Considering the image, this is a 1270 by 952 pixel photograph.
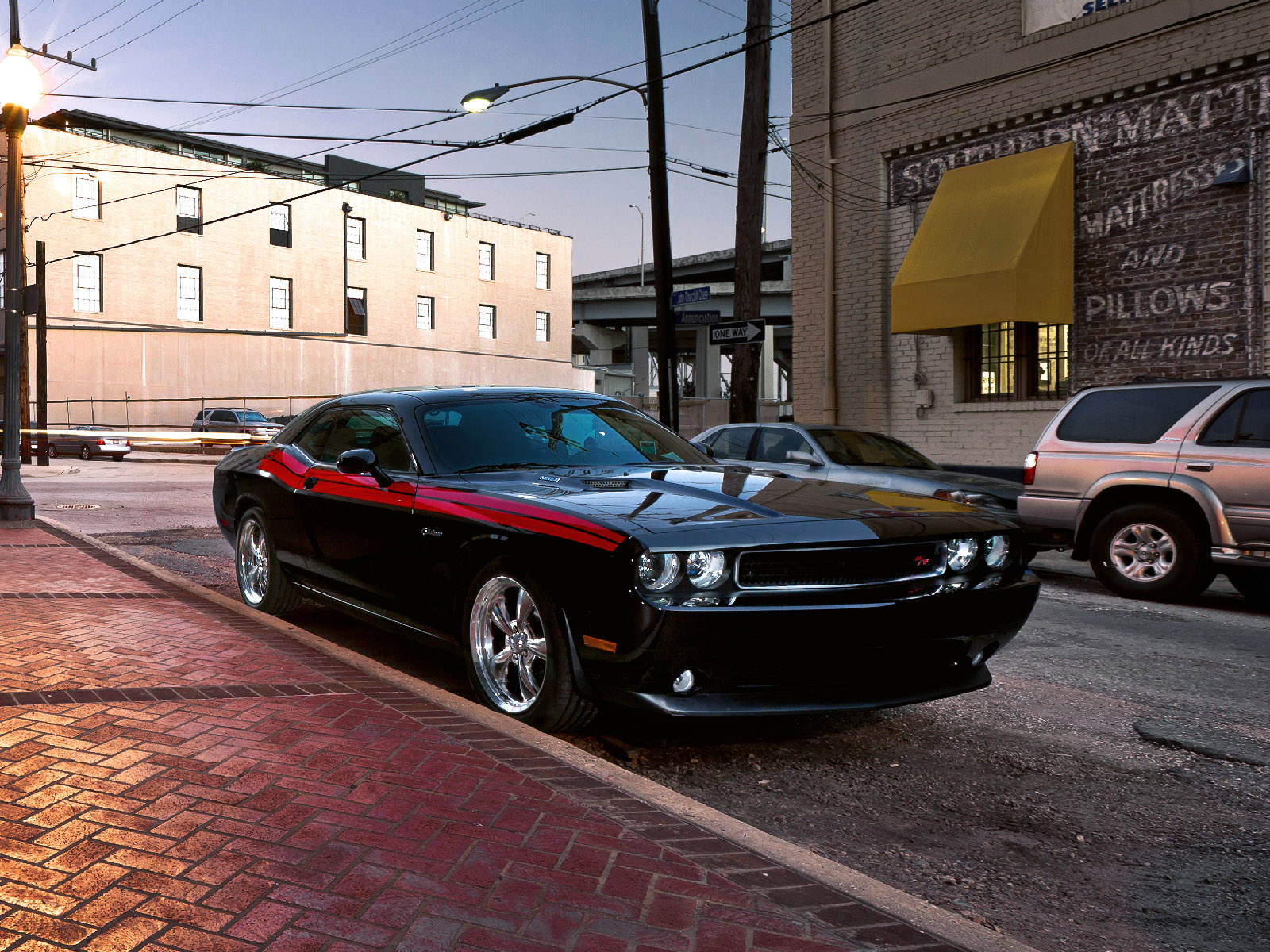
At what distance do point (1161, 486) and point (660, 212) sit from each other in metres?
9.39

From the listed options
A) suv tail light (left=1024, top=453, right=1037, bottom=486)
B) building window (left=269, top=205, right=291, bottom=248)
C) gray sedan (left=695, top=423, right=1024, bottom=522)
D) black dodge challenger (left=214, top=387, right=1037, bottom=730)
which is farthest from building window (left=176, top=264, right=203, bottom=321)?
black dodge challenger (left=214, top=387, right=1037, bottom=730)

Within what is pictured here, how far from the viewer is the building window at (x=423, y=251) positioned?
56.5 m

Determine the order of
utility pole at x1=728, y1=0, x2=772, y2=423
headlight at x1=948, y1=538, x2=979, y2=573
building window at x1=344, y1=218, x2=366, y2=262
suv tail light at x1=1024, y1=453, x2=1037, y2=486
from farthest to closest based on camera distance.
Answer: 1. building window at x1=344, y1=218, x2=366, y2=262
2. utility pole at x1=728, y1=0, x2=772, y2=423
3. suv tail light at x1=1024, y1=453, x2=1037, y2=486
4. headlight at x1=948, y1=538, x2=979, y2=573

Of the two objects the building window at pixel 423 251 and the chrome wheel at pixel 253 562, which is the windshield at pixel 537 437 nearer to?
the chrome wheel at pixel 253 562

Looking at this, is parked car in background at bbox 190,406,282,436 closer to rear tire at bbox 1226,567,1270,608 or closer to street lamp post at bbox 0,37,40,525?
street lamp post at bbox 0,37,40,525

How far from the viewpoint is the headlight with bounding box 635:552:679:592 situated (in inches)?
163

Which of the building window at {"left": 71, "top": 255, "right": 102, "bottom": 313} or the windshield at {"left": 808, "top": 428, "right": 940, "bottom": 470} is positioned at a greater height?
the building window at {"left": 71, "top": 255, "right": 102, "bottom": 313}

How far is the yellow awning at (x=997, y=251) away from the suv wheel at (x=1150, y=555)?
5727mm

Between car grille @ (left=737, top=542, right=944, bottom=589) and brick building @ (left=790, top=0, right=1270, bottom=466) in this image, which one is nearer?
car grille @ (left=737, top=542, right=944, bottom=589)

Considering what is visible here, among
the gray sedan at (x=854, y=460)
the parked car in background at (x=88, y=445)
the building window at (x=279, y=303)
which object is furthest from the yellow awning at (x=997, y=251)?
the building window at (x=279, y=303)

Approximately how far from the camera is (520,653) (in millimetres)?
4824

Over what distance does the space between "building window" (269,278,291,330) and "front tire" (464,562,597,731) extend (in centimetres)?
4790

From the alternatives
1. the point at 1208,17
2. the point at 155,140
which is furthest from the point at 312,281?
the point at 1208,17

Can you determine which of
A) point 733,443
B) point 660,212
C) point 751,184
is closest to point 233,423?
point 660,212
